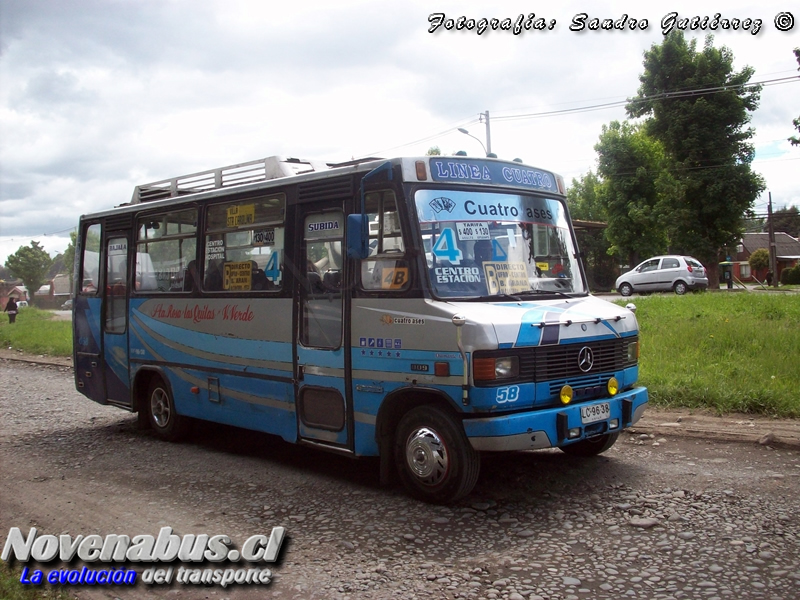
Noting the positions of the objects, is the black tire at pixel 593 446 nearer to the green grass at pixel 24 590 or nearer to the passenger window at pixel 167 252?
the passenger window at pixel 167 252

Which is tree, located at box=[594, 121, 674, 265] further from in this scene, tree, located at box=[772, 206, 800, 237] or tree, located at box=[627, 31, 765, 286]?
tree, located at box=[772, 206, 800, 237]

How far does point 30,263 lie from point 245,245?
311ft

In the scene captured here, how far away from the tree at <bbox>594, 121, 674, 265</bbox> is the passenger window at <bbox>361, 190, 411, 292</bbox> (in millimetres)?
39136

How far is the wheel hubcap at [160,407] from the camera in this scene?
916cm

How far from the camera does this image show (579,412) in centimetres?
597

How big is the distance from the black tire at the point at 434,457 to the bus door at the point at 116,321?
190 inches

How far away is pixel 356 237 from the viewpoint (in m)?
6.04

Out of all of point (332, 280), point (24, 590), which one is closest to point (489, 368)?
point (332, 280)

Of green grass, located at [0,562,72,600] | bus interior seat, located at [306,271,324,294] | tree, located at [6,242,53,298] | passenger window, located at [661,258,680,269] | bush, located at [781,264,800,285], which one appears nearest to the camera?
green grass, located at [0,562,72,600]

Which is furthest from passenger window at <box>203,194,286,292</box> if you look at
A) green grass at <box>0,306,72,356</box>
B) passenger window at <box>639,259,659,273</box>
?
passenger window at <box>639,259,659,273</box>

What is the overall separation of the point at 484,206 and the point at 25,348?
70.2ft

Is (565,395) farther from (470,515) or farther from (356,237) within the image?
(356,237)

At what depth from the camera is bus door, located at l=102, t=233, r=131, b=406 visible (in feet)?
31.5

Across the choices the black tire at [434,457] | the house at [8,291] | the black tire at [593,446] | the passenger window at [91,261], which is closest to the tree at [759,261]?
the black tire at [593,446]
